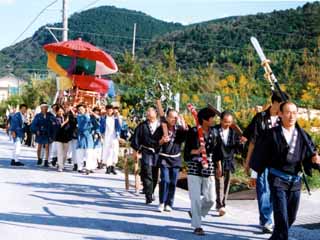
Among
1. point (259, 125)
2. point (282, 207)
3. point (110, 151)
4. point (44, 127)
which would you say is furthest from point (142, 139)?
point (44, 127)

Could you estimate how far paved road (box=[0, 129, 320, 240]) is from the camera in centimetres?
855

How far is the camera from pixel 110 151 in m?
16.6

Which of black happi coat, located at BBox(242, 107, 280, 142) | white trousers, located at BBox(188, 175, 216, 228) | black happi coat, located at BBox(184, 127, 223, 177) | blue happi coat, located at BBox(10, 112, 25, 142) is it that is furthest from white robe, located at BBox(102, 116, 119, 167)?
black happi coat, located at BBox(242, 107, 280, 142)

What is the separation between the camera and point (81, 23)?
105875mm

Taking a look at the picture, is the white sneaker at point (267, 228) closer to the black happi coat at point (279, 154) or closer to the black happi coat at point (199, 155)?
the black happi coat at point (199, 155)

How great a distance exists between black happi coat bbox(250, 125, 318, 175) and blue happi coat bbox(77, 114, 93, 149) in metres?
9.57

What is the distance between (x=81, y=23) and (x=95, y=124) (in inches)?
3586

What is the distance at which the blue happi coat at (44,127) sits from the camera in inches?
716

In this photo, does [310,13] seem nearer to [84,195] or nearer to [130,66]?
[130,66]

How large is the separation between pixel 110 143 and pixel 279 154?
987 cm

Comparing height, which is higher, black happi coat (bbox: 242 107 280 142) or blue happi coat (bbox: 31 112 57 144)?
black happi coat (bbox: 242 107 280 142)

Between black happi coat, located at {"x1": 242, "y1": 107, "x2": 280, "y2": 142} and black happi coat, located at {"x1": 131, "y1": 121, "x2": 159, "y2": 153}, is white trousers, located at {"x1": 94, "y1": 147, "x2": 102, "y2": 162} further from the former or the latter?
black happi coat, located at {"x1": 242, "y1": 107, "x2": 280, "y2": 142}

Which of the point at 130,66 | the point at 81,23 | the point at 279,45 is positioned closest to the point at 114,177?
the point at 130,66

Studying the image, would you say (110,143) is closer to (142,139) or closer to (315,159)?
(142,139)
